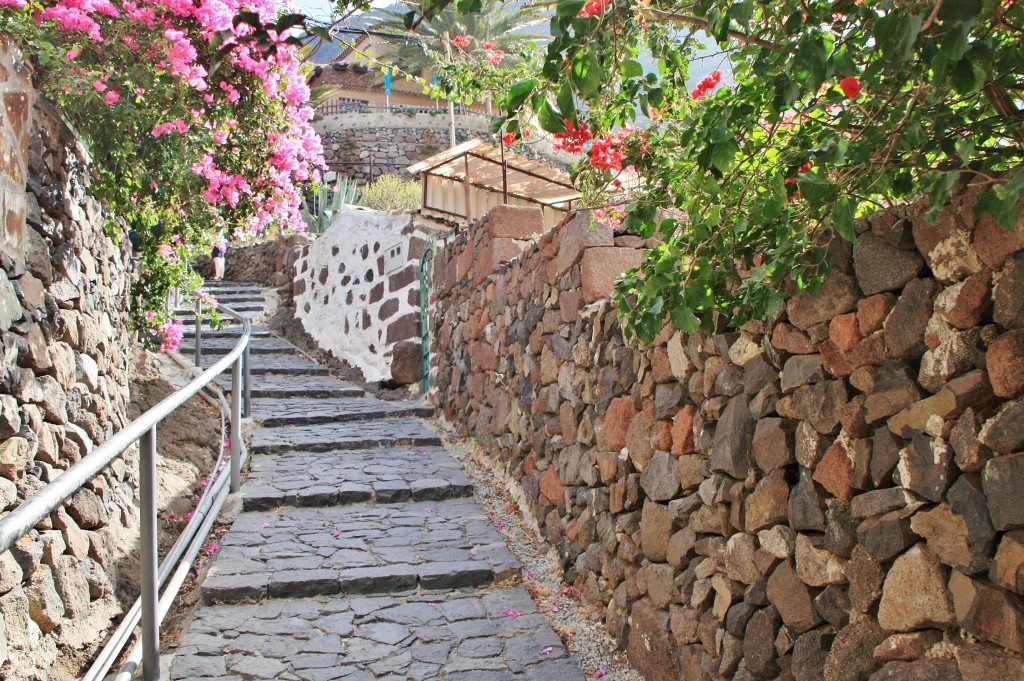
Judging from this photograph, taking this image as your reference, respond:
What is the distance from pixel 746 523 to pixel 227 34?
1.59 m

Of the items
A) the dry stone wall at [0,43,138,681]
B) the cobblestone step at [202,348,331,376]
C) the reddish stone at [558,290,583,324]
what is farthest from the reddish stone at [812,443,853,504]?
the cobblestone step at [202,348,331,376]

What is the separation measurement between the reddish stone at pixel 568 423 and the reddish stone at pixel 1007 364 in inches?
85.1

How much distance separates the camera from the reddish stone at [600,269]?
11.1ft

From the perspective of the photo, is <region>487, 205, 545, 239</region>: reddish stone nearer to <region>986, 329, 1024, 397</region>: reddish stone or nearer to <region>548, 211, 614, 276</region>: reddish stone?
<region>548, 211, 614, 276</region>: reddish stone

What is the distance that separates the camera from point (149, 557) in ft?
7.34

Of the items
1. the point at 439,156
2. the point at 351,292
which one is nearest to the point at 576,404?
the point at 351,292

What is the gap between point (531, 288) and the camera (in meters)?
4.24

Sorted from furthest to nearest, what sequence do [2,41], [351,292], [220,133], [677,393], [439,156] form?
[439,156], [351,292], [220,133], [2,41], [677,393]

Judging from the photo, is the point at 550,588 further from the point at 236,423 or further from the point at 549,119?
the point at 549,119

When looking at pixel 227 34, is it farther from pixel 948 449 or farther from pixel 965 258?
pixel 948 449

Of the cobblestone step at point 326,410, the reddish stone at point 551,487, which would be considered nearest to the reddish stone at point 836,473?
the reddish stone at point 551,487

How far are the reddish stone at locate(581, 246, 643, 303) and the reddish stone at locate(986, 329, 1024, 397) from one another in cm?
201

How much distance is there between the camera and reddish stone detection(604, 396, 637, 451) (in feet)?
9.52

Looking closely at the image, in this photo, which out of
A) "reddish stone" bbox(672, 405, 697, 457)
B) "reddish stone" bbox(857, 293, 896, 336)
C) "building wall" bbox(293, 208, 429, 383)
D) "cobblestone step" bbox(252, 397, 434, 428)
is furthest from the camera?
"building wall" bbox(293, 208, 429, 383)
